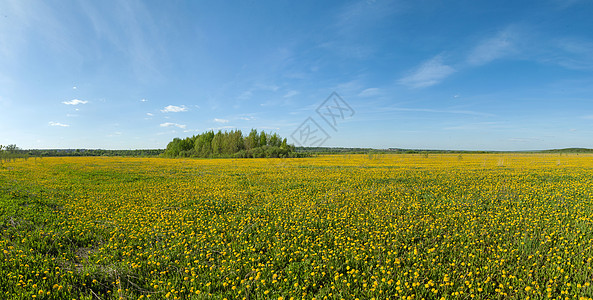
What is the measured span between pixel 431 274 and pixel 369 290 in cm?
141

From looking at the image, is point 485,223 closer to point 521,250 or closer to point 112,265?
point 521,250

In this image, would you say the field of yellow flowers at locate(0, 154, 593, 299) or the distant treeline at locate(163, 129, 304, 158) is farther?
the distant treeline at locate(163, 129, 304, 158)

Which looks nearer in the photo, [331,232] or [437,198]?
[331,232]

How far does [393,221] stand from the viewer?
8266 mm

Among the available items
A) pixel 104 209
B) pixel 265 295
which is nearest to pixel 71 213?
pixel 104 209

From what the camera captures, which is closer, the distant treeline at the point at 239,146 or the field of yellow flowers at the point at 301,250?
the field of yellow flowers at the point at 301,250

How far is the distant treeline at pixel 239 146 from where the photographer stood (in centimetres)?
8538

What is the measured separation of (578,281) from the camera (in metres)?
4.46

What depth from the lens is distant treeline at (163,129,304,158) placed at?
85375 millimetres

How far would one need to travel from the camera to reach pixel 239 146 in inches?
3563

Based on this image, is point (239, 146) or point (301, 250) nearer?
point (301, 250)

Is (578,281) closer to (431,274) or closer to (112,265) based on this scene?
(431,274)

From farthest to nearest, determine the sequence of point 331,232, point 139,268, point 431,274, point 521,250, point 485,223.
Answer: point 485,223
point 331,232
point 521,250
point 139,268
point 431,274

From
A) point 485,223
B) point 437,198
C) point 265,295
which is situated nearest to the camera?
point 265,295
